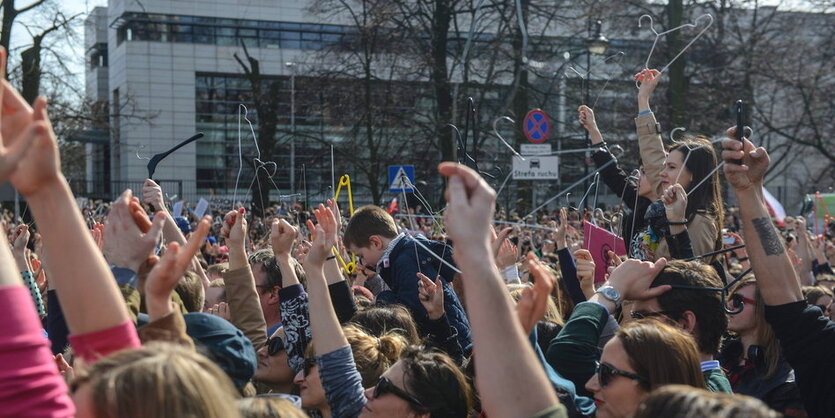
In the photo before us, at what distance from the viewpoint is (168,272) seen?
7.97 feet

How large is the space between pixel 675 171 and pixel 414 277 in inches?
59.0

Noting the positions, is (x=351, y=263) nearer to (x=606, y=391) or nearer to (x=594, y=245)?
(x=594, y=245)

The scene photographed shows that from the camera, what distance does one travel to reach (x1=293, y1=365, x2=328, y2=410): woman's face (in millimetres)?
3535

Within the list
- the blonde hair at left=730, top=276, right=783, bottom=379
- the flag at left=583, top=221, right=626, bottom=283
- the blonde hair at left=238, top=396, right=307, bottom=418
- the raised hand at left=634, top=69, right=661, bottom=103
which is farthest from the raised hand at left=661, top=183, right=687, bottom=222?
the blonde hair at left=238, top=396, right=307, bottom=418

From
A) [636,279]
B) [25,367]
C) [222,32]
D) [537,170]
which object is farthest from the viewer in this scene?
[222,32]

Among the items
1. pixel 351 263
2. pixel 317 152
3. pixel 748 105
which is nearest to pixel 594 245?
pixel 351 263

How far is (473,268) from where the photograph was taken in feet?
6.73

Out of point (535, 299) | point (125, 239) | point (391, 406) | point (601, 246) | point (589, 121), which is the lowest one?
point (391, 406)

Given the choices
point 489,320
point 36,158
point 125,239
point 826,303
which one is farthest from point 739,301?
point 36,158

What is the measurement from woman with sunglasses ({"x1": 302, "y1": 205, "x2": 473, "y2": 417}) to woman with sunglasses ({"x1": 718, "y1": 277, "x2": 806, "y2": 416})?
1187 millimetres

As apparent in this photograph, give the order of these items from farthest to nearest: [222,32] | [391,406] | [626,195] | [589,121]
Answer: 1. [222,32]
2. [626,195]
3. [589,121]
4. [391,406]

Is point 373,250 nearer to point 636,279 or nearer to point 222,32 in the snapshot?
A: point 636,279

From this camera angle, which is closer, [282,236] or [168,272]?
[168,272]

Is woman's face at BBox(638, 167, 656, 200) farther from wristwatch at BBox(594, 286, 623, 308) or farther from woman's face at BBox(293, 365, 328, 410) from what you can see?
woman's face at BBox(293, 365, 328, 410)
